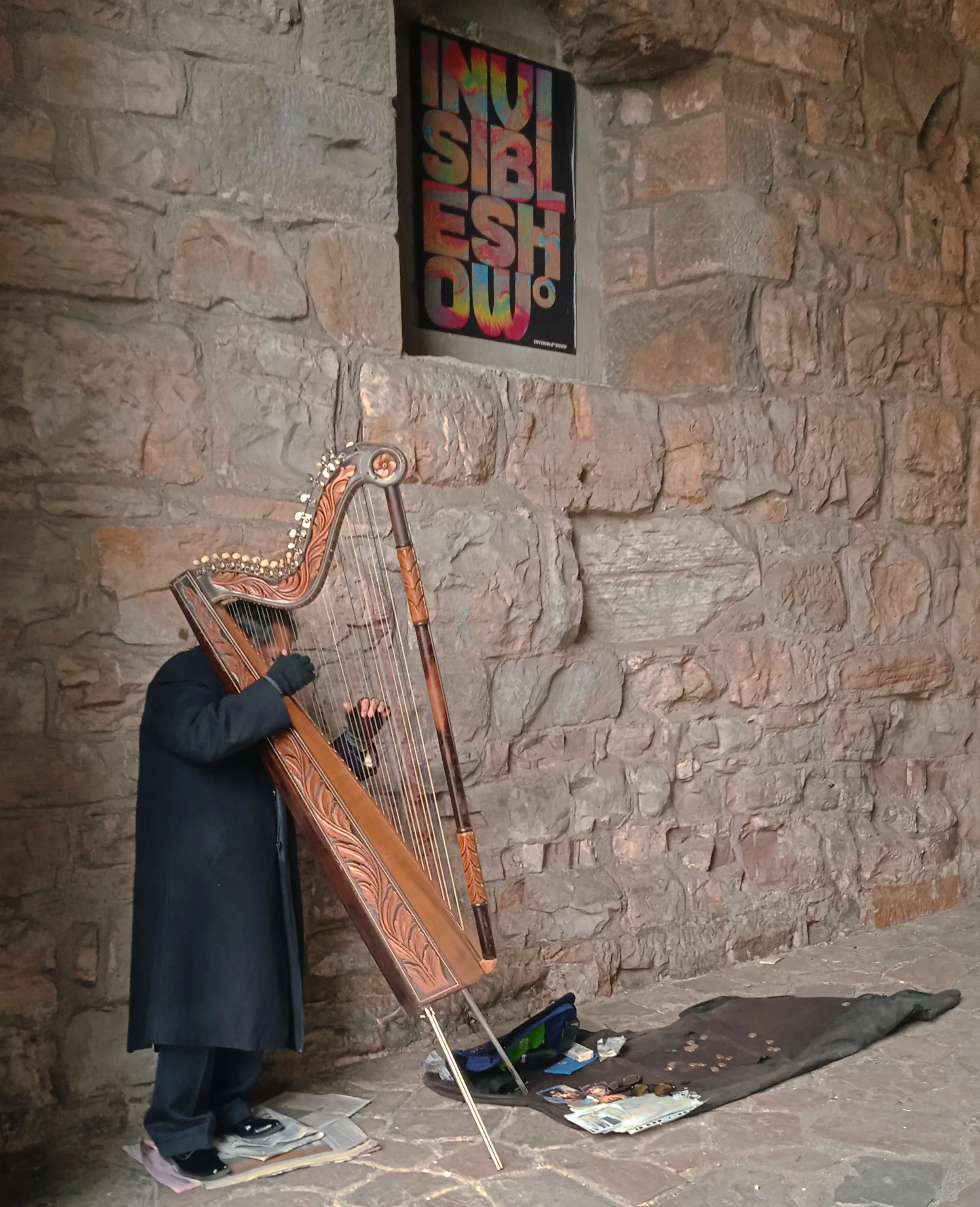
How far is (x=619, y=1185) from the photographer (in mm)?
2068

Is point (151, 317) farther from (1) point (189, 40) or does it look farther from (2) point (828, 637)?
(2) point (828, 637)

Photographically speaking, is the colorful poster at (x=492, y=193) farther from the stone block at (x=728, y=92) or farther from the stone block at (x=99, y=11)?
the stone block at (x=99, y=11)

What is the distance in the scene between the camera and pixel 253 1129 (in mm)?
2254

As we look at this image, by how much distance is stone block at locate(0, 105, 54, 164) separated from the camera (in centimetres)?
231

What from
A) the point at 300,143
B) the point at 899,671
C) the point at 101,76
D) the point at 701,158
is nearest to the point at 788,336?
the point at 701,158

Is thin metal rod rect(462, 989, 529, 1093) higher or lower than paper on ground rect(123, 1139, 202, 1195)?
higher

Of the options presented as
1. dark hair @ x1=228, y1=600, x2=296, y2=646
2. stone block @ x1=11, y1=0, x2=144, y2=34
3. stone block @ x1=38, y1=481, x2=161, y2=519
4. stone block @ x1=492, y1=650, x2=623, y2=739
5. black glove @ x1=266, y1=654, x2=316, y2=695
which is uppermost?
stone block @ x1=11, y1=0, x2=144, y2=34

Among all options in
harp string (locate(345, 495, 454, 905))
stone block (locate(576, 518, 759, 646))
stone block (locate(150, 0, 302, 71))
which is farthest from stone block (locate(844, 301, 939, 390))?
stone block (locate(150, 0, 302, 71))

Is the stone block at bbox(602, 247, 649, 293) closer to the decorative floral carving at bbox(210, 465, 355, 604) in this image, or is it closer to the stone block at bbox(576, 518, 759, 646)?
the stone block at bbox(576, 518, 759, 646)

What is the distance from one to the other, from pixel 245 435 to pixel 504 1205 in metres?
1.55

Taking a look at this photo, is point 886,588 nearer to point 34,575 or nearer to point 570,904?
point 570,904

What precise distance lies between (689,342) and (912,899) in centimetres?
177

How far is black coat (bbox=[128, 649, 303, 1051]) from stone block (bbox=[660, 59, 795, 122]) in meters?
2.24

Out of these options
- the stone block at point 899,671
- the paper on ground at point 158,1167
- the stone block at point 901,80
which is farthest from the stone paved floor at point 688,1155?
the stone block at point 901,80
